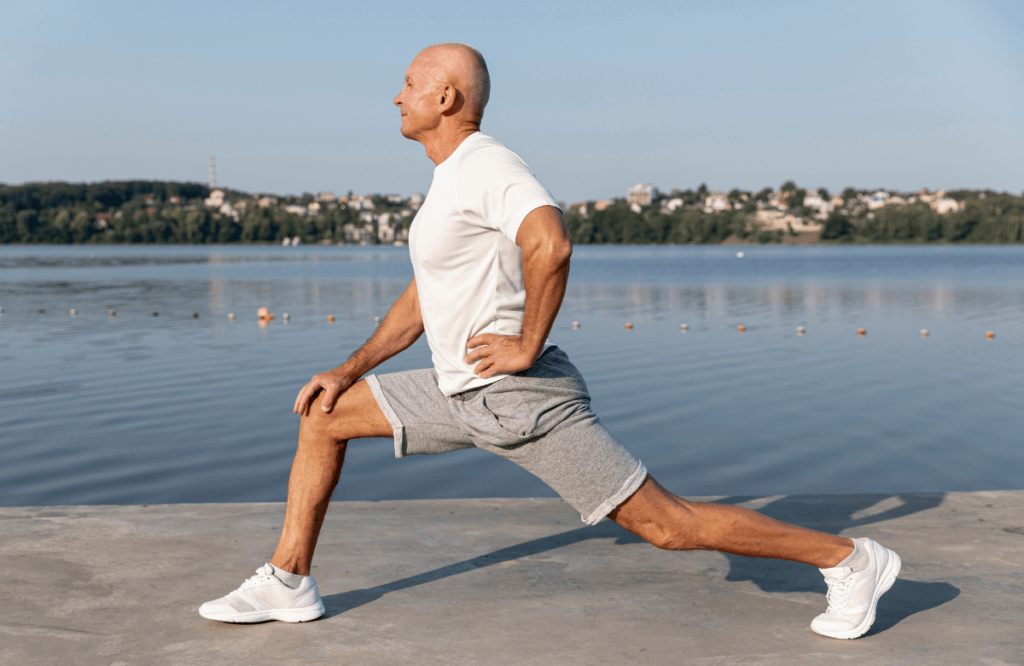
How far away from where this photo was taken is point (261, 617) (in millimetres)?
3451

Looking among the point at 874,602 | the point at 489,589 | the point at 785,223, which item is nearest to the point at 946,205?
the point at 785,223

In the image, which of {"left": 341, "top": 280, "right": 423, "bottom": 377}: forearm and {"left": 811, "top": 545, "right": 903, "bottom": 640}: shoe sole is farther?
{"left": 341, "top": 280, "right": 423, "bottom": 377}: forearm

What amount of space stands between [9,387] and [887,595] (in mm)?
12468

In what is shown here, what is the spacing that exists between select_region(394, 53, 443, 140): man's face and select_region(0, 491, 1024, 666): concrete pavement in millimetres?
1776

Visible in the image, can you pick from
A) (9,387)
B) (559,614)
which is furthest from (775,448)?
(9,387)

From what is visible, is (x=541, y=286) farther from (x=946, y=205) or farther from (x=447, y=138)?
(x=946, y=205)

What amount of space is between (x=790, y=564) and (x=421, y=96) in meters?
2.59

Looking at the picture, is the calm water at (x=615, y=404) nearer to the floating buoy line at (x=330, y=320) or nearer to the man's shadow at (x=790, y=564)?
the floating buoy line at (x=330, y=320)

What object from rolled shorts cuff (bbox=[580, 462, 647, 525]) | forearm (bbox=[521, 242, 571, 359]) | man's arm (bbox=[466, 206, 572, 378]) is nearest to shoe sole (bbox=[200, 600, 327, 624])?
rolled shorts cuff (bbox=[580, 462, 647, 525])

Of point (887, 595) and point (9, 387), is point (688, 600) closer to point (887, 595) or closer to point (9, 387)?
point (887, 595)

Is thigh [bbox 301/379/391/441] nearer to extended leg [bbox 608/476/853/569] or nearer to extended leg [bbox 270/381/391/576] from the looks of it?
extended leg [bbox 270/381/391/576]

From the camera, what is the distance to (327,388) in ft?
11.3

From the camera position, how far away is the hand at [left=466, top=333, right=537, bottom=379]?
3.03m

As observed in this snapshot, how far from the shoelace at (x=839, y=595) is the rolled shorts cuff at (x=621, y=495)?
812 mm
